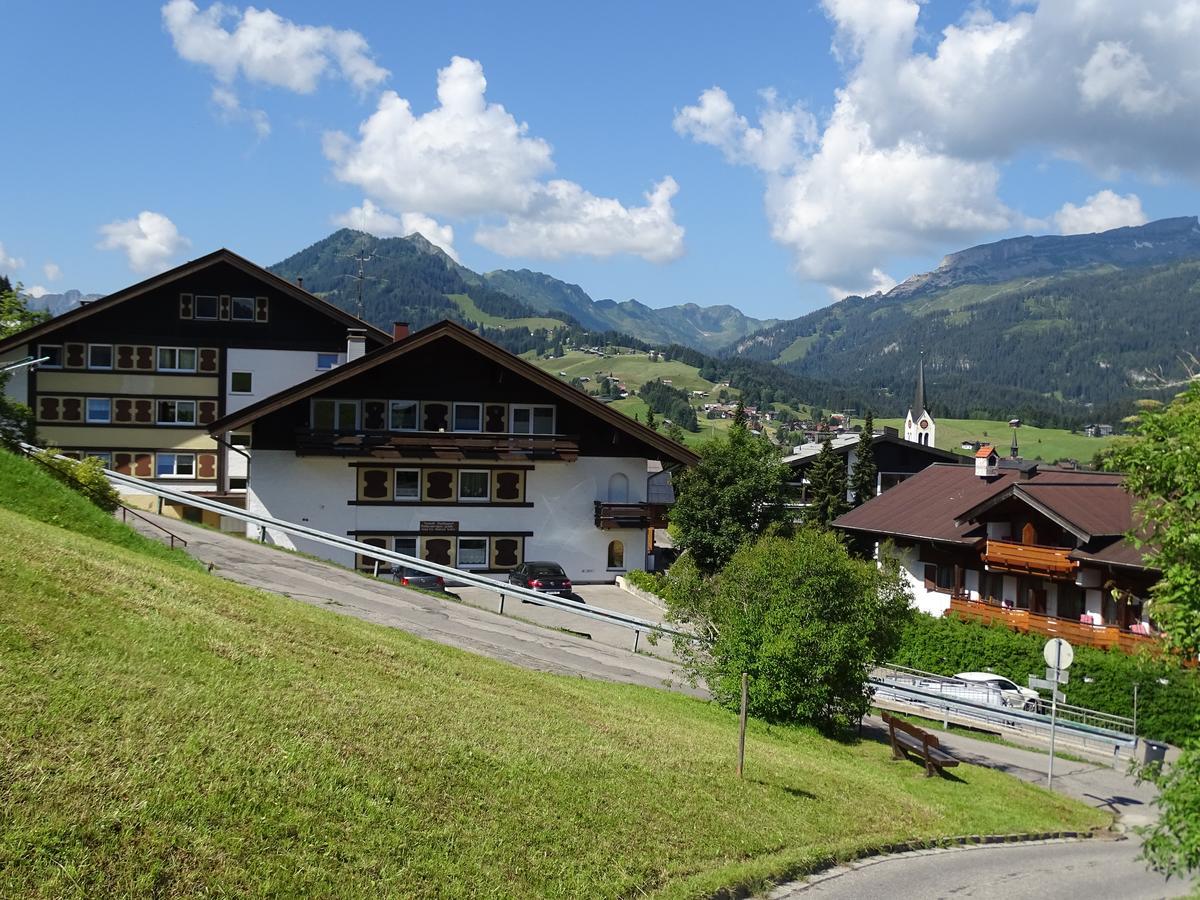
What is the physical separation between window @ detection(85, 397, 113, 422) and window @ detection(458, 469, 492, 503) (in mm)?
21466

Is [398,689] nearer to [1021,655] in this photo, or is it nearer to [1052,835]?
[1052,835]

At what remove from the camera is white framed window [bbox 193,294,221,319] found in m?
52.7

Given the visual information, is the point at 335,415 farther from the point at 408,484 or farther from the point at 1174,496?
the point at 1174,496

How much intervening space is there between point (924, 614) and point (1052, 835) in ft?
79.8

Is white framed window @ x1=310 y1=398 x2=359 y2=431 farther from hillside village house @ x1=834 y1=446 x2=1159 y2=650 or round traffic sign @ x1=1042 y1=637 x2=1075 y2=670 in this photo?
round traffic sign @ x1=1042 y1=637 x2=1075 y2=670

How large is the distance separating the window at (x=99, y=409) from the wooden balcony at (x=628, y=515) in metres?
26.3

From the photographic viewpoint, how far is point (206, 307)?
52812mm

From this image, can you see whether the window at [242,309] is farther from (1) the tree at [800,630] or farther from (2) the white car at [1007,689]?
(1) the tree at [800,630]

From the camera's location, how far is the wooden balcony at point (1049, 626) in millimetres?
37469

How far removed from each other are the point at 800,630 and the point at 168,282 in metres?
42.2

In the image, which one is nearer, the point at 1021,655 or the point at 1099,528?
the point at 1021,655

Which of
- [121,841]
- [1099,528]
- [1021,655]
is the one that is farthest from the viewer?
[1099,528]

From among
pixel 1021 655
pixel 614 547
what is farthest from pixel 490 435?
pixel 1021 655

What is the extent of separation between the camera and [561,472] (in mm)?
43625
